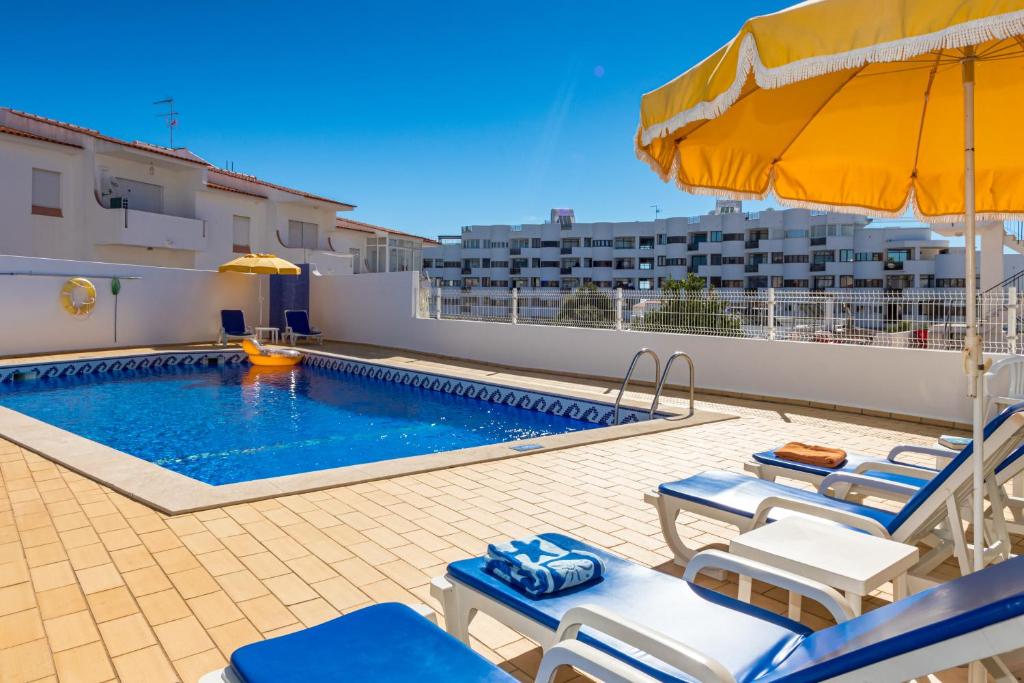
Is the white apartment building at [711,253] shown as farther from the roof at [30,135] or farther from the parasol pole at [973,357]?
A: the parasol pole at [973,357]

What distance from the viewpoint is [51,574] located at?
10.6 ft

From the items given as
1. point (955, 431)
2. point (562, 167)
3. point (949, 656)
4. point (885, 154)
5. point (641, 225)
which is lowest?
point (955, 431)

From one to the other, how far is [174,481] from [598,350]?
27.1ft

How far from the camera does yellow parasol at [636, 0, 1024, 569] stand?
7.05 ft

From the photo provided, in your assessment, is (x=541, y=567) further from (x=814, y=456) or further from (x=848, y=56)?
(x=814, y=456)

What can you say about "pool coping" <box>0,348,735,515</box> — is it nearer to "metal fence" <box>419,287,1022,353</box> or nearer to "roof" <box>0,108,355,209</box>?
"metal fence" <box>419,287,1022,353</box>

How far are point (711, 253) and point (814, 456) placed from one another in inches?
2448

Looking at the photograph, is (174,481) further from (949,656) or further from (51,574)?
(949,656)

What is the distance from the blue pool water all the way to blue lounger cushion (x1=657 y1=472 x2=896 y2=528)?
4536 millimetres

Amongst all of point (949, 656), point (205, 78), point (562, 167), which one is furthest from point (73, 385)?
point (562, 167)

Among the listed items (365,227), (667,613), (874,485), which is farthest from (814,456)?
(365,227)

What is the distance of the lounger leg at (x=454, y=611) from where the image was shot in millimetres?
2455

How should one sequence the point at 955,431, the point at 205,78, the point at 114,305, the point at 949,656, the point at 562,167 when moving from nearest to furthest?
the point at 949,656
the point at 955,431
the point at 114,305
the point at 205,78
the point at 562,167

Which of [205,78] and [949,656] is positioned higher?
[205,78]
